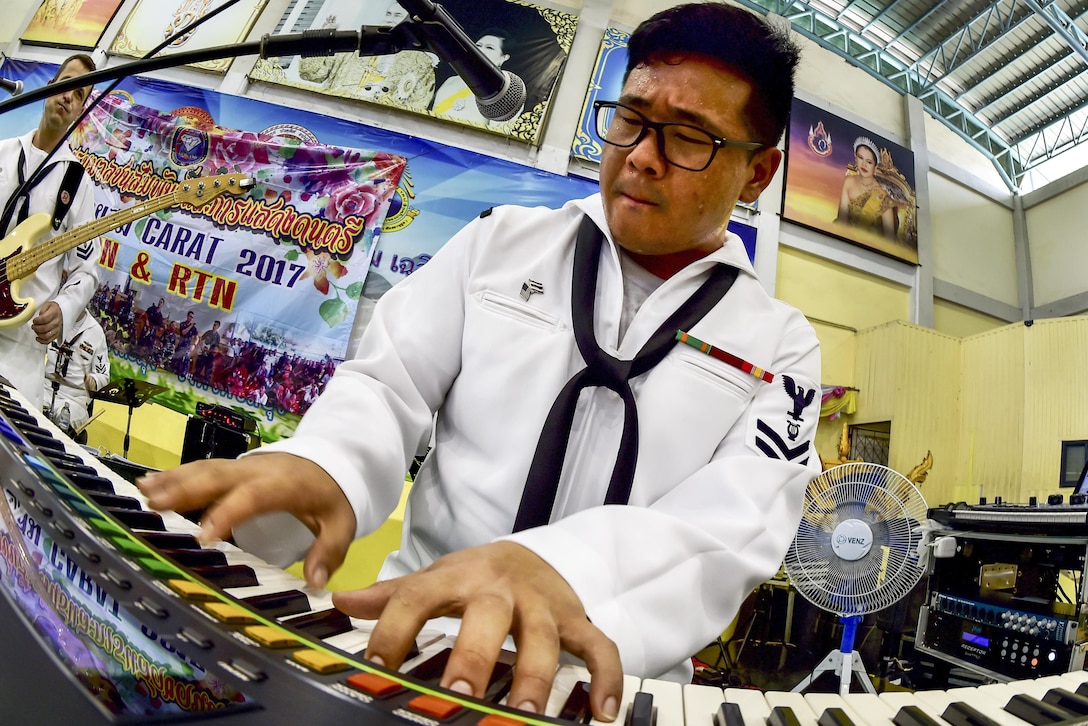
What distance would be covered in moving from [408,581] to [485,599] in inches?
1.5

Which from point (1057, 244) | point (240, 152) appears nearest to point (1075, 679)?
point (240, 152)

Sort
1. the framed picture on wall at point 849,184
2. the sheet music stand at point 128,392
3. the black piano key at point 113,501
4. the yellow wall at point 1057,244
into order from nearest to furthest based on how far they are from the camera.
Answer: the black piano key at point 113,501, the sheet music stand at point 128,392, the framed picture on wall at point 849,184, the yellow wall at point 1057,244

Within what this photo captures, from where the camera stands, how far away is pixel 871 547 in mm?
1788

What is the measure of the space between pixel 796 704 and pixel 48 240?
2.33 meters

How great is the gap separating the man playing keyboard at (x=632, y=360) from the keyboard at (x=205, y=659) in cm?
20

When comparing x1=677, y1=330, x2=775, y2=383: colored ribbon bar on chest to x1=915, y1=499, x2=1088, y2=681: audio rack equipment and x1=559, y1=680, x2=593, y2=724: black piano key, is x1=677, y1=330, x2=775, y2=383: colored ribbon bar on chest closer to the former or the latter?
x1=559, y1=680, x2=593, y2=724: black piano key

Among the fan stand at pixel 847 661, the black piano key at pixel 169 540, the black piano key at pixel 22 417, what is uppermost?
the black piano key at pixel 22 417

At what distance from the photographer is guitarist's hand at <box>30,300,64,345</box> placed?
1761mm

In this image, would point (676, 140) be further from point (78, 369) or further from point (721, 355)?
point (78, 369)

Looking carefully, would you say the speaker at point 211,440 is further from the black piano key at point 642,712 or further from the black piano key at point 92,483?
the black piano key at point 642,712

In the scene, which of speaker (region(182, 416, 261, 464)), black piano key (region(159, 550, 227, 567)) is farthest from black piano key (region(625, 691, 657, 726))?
speaker (region(182, 416, 261, 464))

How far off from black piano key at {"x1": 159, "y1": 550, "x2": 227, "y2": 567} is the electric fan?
1.84 meters

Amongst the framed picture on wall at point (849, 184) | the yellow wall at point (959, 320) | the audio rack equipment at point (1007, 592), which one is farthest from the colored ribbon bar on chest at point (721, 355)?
the yellow wall at point (959, 320)

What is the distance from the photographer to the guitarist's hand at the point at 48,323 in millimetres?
1761
